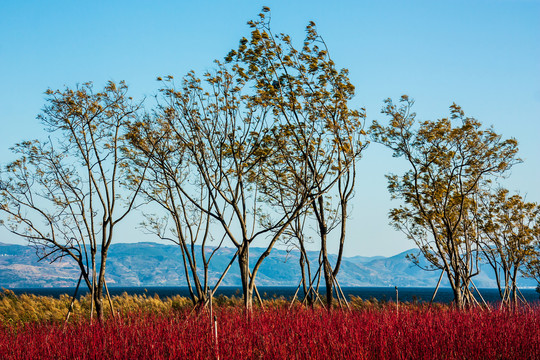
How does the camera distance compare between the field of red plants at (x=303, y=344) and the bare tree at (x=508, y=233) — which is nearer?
the field of red plants at (x=303, y=344)

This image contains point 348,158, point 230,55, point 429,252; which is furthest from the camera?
point 429,252

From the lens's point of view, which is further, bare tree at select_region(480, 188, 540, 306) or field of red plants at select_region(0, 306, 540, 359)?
bare tree at select_region(480, 188, 540, 306)

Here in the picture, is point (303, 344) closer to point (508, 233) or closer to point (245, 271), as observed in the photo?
point (245, 271)

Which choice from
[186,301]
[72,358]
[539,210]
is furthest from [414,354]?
[186,301]

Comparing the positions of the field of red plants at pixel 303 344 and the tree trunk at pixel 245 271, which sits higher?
the tree trunk at pixel 245 271

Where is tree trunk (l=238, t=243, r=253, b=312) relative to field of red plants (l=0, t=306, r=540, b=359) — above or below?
above

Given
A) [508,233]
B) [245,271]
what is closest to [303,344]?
[245,271]

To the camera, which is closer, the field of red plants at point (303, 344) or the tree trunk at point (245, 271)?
the field of red plants at point (303, 344)

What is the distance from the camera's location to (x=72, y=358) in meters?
7.16

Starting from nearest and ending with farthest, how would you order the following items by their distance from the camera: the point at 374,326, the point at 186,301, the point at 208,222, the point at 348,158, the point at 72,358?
1. the point at 72,358
2. the point at 374,326
3. the point at 348,158
4. the point at 208,222
5. the point at 186,301

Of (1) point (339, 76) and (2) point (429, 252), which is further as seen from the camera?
(2) point (429, 252)

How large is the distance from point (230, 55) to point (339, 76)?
3.00 metres

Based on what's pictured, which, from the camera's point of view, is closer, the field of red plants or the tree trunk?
the field of red plants

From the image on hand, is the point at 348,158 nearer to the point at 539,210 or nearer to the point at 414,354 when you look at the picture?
the point at 414,354
